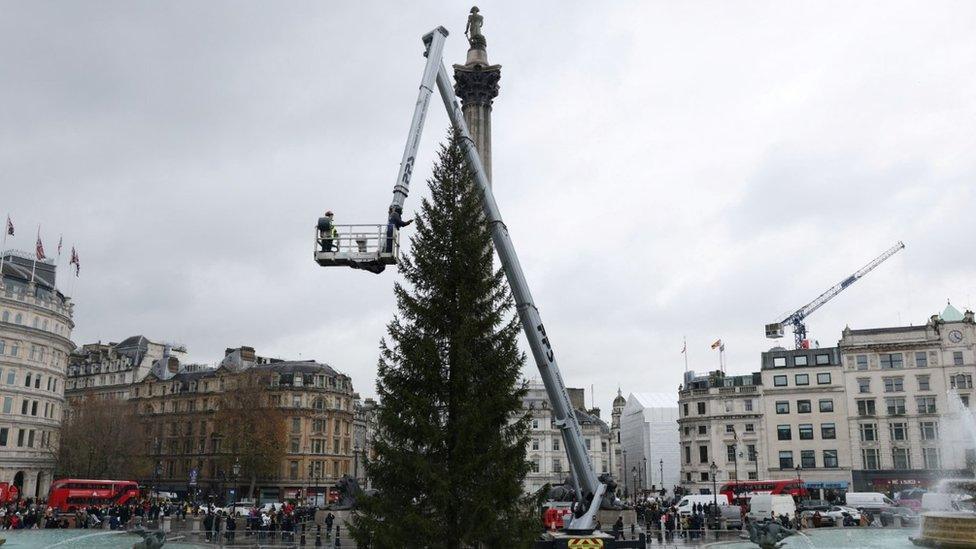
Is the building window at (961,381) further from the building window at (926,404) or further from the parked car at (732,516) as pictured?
the parked car at (732,516)

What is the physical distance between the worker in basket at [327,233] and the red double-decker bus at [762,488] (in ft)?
161

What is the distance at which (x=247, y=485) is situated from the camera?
86125 millimetres

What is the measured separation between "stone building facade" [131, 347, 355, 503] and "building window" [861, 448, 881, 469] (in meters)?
55.1

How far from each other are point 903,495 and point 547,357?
51119mm

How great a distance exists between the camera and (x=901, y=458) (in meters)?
73.4

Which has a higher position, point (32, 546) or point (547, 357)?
point (547, 357)

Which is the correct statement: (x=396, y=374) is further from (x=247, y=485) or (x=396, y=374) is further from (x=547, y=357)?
(x=247, y=485)

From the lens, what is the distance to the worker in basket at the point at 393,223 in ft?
67.6

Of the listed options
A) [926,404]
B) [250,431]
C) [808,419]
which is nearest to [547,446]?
[808,419]

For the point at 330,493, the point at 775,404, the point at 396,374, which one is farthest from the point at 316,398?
the point at 396,374

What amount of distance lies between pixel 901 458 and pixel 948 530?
57143 millimetres

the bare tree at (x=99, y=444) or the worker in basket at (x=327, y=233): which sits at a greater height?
the worker in basket at (x=327, y=233)

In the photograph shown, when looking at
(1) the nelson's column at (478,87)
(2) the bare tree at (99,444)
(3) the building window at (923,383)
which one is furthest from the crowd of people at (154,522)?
(3) the building window at (923,383)

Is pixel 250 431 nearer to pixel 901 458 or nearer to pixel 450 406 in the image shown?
pixel 901 458
